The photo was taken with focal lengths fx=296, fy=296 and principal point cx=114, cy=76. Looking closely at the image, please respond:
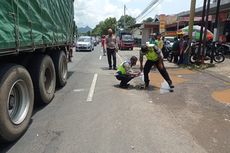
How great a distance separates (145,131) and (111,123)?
2.46ft

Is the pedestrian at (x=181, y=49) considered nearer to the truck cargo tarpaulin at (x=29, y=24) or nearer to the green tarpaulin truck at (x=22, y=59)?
the truck cargo tarpaulin at (x=29, y=24)

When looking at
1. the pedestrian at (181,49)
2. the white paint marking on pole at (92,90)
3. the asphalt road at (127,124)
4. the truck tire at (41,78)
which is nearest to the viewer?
the asphalt road at (127,124)

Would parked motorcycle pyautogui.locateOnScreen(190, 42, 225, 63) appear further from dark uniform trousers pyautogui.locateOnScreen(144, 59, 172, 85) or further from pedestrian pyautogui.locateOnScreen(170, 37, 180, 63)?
dark uniform trousers pyautogui.locateOnScreen(144, 59, 172, 85)

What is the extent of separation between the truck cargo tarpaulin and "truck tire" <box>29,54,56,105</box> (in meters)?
0.36

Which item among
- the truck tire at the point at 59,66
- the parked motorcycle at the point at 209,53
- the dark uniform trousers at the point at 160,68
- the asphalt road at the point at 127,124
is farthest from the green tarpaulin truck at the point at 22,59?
the parked motorcycle at the point at 209,53

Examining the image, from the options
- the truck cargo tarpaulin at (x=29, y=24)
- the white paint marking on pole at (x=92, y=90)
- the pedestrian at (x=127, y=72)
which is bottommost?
the white paint marking on pole at (x=92, y=90)

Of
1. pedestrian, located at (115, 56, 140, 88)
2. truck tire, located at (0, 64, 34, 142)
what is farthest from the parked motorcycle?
truck tire, located at (0, 64, 34, 142)

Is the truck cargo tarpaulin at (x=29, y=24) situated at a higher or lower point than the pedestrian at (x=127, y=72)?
higher

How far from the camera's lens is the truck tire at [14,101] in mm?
4410

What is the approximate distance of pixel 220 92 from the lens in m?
8.99

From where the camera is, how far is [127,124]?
577 centimetres

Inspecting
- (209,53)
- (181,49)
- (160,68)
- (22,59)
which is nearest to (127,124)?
(22,59)

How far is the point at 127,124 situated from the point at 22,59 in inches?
95.9

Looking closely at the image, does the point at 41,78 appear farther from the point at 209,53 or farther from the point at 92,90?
the point at 209,53
